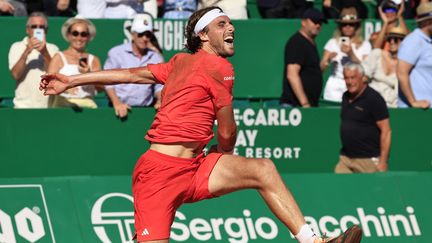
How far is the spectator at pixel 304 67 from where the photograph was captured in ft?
43.4

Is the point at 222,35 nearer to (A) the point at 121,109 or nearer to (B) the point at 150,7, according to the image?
(A) the point at 121,109

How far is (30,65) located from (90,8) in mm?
1698

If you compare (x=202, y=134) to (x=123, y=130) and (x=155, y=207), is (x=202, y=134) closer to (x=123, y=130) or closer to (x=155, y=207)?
(x=155, y=207)

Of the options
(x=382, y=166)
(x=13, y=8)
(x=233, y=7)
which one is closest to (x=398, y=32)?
(x=233, y=7)

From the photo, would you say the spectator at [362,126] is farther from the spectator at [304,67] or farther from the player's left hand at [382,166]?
the spectator at [304,67]

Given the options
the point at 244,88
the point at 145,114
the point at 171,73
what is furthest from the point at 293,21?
the point at 171,73

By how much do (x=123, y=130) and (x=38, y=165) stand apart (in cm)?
95

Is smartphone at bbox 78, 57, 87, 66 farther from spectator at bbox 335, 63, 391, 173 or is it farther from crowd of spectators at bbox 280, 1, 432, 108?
spectator at bbox 335, 63, 391, 173

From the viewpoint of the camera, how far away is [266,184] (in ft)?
26.2

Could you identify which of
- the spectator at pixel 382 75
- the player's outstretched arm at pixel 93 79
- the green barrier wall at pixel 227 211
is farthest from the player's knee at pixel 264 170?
the spectator at pixel 382 75

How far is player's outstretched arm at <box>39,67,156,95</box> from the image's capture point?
8.26m

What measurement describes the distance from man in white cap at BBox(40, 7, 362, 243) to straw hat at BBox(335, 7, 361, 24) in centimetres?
641

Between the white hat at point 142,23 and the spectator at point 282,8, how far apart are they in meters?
2.70

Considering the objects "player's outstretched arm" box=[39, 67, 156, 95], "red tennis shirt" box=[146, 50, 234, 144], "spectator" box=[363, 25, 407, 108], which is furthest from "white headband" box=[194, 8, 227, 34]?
"spectator" box=[363, 25, 407, 108]
